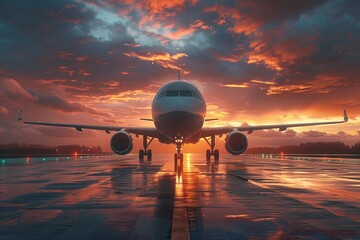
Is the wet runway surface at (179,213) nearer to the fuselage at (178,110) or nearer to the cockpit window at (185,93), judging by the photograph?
the fuselage at (178,110)

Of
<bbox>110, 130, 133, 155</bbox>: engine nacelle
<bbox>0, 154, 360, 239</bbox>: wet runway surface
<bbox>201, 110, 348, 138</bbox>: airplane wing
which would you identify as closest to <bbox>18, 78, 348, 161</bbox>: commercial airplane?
<bbox>110, 130, 133, 155</bbox>: engine nacelle

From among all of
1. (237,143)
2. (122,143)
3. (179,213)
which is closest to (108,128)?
(122,143)

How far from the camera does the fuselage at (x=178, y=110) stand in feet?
84.0

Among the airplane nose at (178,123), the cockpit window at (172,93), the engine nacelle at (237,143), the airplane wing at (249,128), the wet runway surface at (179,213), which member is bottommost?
the wet runway surface at (179,213)

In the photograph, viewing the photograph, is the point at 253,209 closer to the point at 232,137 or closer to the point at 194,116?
the point at 194,116

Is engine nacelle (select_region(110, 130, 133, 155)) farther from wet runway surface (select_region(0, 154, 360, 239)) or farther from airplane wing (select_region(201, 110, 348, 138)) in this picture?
wet runway surface (select_region(0, 154, 360, 239))

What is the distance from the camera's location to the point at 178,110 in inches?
1005

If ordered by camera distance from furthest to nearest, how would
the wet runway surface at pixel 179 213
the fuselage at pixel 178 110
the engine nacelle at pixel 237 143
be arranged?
the engine nacelle at pixel 237 143 < the fuselage at pixel 178 110 < the wet runway surface at pixel 179 213

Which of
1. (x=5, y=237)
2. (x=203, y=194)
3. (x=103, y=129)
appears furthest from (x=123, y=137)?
(x=5, y=237)

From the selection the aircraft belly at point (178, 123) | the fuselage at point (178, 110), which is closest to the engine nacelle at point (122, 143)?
the fuselage at point (178, 110)

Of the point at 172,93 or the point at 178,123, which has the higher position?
the point at 172,93

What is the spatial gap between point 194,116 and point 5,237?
65.3ft

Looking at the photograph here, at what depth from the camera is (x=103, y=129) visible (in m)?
38.5

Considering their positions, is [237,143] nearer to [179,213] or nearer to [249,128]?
[249,128]
